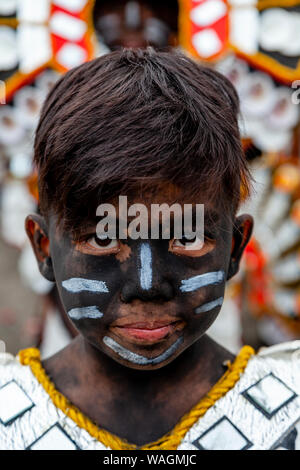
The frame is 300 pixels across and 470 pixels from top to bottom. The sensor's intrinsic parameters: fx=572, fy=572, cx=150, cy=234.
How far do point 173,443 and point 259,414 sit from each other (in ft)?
0.60

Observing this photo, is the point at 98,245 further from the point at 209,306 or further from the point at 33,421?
the point at 33,421

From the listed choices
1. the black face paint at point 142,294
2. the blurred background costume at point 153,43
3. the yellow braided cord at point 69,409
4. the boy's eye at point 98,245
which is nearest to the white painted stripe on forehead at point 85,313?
the black face paint at point 142,294

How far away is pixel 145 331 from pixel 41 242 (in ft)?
1.07

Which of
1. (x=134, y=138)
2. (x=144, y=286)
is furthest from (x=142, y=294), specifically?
(x=134, y=138)

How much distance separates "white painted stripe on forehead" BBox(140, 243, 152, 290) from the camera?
96cm

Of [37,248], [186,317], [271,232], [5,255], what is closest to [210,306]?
[186,317]

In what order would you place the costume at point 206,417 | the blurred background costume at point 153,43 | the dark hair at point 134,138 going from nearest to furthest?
1. the dark hair at point 134,138
2. the costume at point 206,417
3. the blurred background costume at point 153,43

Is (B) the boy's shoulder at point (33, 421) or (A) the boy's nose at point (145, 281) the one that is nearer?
(A) the boy's nose at point (145, 281)

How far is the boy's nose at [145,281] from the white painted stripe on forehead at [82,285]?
0.17ft

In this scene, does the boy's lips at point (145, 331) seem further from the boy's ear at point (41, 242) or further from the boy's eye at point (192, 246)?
the boy's ear at point (41, 242)

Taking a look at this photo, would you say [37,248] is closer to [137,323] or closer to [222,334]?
[137,323]

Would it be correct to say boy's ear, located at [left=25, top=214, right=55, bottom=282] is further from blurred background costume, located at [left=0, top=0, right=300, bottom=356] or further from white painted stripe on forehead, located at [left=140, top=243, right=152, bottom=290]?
blurred background costume, located at [left=0, top=0, right=300, bottom=356]

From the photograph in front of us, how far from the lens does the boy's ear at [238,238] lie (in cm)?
118

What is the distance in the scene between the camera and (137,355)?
1.03 meters
